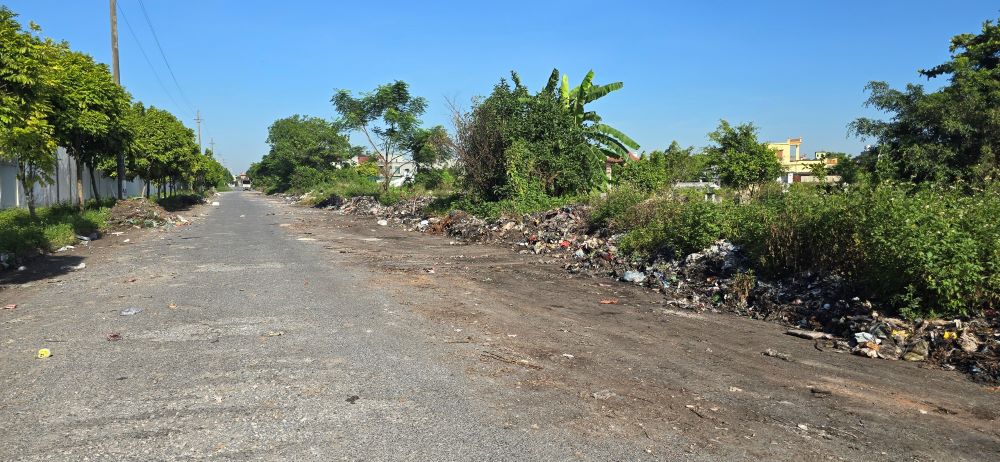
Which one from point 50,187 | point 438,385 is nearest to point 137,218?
point 50,187

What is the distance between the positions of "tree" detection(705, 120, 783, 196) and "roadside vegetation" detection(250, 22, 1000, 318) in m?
0.09

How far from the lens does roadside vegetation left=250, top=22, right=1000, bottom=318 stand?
6832 millimetres

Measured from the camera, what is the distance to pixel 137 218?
22.3 meters

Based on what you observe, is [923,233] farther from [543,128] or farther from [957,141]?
[957,141]

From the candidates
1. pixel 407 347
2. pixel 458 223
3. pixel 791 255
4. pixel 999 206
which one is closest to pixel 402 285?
pixel 407 347

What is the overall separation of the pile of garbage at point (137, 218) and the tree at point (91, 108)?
1.36 metres

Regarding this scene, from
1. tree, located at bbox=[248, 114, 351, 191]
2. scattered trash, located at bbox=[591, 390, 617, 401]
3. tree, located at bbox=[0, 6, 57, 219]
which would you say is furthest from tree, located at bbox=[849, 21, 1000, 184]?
tree, located at bbox=[248, 114, 351, 191]

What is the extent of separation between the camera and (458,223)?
20.5 meters

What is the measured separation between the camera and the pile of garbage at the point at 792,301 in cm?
621

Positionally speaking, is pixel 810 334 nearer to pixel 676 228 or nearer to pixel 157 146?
pixel 676 228

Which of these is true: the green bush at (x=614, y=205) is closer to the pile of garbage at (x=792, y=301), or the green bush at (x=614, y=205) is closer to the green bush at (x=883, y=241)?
the pile of garbage at (x=792, y=301)

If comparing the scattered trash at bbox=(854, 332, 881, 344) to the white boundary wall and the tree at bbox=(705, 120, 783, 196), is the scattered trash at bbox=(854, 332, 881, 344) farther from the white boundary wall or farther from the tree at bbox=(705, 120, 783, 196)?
the tree at bbox=(705, 120, 783, 196)

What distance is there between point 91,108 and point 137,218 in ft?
15.0

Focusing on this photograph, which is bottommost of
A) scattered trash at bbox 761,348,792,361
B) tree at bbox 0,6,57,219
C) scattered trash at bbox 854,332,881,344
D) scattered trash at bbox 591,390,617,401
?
scattered trash at bbox 761,348,792,361
